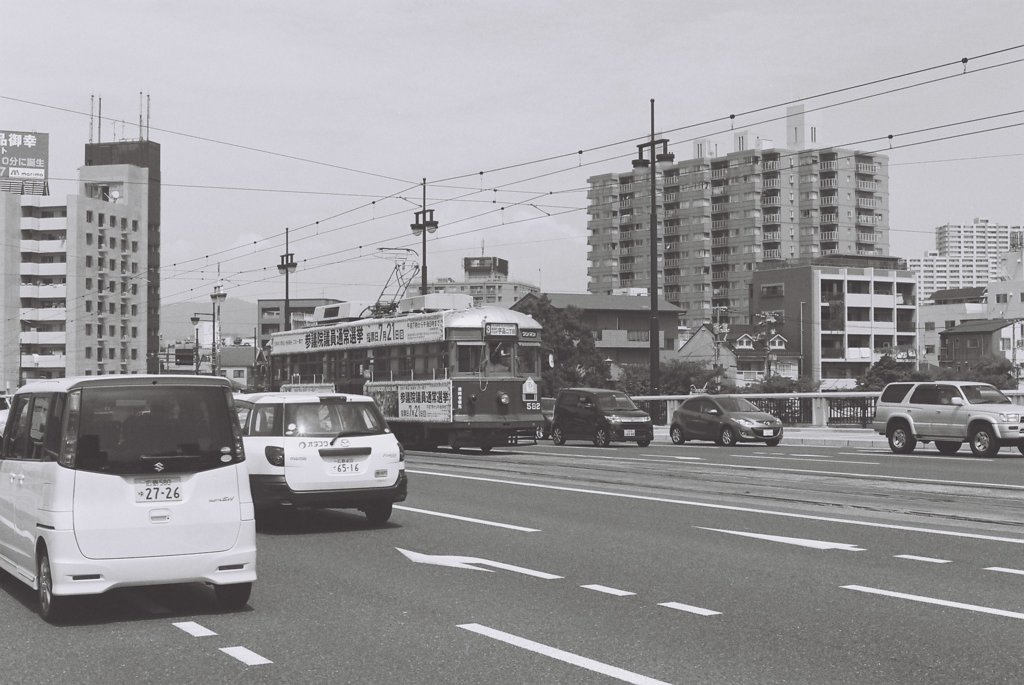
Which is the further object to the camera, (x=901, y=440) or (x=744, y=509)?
(x=901, y=440)

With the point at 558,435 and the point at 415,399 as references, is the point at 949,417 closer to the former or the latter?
the point at 558,435

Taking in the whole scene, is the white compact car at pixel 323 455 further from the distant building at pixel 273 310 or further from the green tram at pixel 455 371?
the distant building at pixel 273 310

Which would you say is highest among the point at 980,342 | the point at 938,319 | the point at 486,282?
the point at 486,282

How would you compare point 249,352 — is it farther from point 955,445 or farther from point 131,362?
point 955,445

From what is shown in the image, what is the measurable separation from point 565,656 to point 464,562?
13.3ft

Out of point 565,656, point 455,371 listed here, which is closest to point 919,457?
point 455,371

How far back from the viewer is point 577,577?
10.2 metres

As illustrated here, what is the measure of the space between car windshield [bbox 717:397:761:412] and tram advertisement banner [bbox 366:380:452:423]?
29.4ft

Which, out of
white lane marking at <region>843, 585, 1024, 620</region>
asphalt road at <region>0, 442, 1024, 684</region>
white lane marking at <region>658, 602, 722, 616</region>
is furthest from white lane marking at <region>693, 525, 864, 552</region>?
white lane marking at <region>658, 602, 722, 616</region>

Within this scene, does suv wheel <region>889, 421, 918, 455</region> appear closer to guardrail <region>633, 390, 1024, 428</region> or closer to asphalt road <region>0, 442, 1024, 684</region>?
guardrail <region>633, 390, 1024, 428</region>

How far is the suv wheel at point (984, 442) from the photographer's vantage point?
26.9 meters

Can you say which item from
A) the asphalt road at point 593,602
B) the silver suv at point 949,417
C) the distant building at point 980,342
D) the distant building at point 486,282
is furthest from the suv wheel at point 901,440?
the distant building at point 486,282

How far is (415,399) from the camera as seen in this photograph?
3070 centimetres

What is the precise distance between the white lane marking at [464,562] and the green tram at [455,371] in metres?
17.6
